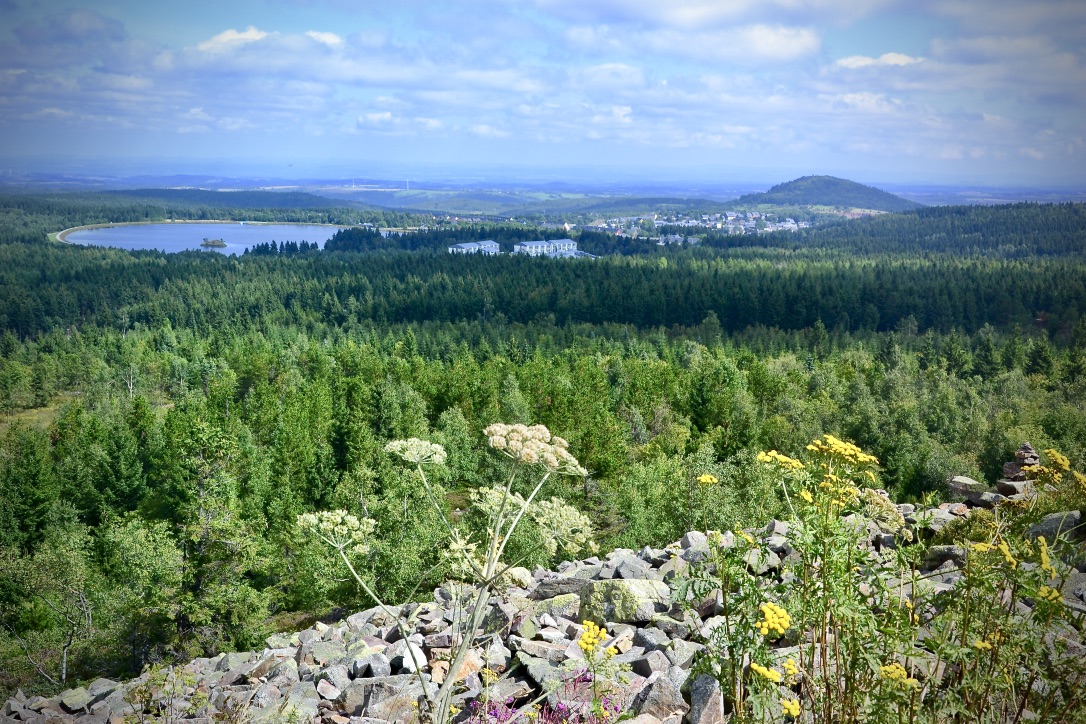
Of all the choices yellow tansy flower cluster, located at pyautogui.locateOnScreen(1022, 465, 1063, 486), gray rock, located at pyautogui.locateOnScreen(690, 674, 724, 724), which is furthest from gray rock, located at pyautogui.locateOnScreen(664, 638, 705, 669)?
yellow tansy flower cluster, located at pyautogui.locateOnScreen(1022, 465, 1063, 486)

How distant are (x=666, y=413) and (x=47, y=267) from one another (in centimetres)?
10543

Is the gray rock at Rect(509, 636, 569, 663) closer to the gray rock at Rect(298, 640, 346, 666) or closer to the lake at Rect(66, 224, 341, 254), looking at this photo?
the gray rock at Rect(298, 640, 346, 666)

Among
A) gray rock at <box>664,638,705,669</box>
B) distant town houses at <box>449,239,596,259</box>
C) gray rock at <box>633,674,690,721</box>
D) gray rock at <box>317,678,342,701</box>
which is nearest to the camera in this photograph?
gray rock at <box>633,674,690,721</box>

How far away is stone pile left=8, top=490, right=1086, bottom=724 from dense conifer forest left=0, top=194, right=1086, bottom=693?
66.7 inches

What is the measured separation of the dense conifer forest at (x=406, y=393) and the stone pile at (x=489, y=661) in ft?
5.56

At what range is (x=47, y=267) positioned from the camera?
Result: 345ft

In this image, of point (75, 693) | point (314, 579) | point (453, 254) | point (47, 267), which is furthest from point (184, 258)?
point (75, 693)

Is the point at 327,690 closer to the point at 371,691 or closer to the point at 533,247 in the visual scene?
the point at 371,691

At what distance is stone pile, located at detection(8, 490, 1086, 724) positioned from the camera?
8.09 m

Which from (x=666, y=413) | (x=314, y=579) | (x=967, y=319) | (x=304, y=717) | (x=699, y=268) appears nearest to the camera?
(x=304, y=717)

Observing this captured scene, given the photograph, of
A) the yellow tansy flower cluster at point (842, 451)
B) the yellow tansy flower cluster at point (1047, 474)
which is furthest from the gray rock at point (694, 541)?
the yellow tansy flower cluster at point (842, 451)

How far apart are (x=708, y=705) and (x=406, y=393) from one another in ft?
129

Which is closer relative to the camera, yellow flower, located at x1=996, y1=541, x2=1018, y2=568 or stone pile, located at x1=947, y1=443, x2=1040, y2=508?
yellow flower, located at x1=996, y1=541, x2=1018, y2=568

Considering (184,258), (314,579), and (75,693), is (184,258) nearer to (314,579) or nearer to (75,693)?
(314,579)
